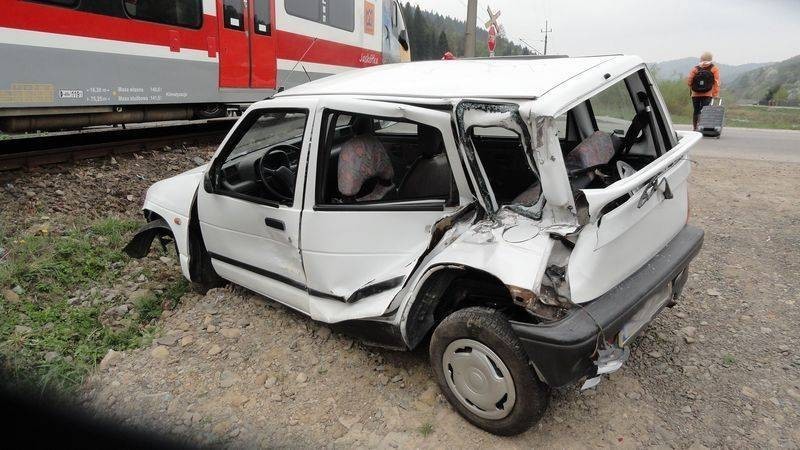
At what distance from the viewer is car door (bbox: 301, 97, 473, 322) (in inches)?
100

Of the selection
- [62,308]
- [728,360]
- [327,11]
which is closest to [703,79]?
[327,11]

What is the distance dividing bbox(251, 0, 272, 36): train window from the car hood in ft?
16.7

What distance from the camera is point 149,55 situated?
22.5 feet

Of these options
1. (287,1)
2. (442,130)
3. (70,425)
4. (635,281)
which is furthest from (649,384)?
(287,1)

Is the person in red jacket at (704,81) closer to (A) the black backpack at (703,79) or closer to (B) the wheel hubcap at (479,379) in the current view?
(A) the black backpack at (703,79)

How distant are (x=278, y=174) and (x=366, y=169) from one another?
60 cm

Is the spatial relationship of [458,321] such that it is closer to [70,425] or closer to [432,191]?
[432,191]

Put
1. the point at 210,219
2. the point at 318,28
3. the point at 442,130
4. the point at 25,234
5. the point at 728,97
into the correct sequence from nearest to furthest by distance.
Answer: the point at 442,130 < the point at 210,219 < the point at 25,234 < the point at 318,28 < the point at 728,97

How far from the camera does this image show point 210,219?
352 centimetres

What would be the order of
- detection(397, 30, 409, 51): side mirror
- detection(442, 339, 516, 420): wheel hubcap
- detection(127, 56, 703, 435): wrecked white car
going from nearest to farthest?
1. detection(127, 56, 703, 435): wrecked white car
2. detection(442, 339, 516, 420): wheel hubcap
3. detection(397, 30, 409, 51): side mirror

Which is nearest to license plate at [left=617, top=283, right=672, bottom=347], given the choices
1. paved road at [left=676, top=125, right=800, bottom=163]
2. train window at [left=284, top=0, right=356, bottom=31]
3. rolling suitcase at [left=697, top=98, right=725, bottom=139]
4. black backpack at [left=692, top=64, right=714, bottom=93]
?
paved road at [left=676, top=125, right=800, bottom=163]

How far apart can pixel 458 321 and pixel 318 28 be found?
27.9ft

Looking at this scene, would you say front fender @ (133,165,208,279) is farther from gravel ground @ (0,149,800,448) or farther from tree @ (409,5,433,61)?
tree @ (409,5,433,61)

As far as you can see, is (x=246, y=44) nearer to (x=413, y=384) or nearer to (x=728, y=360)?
(x=413, y=384)
